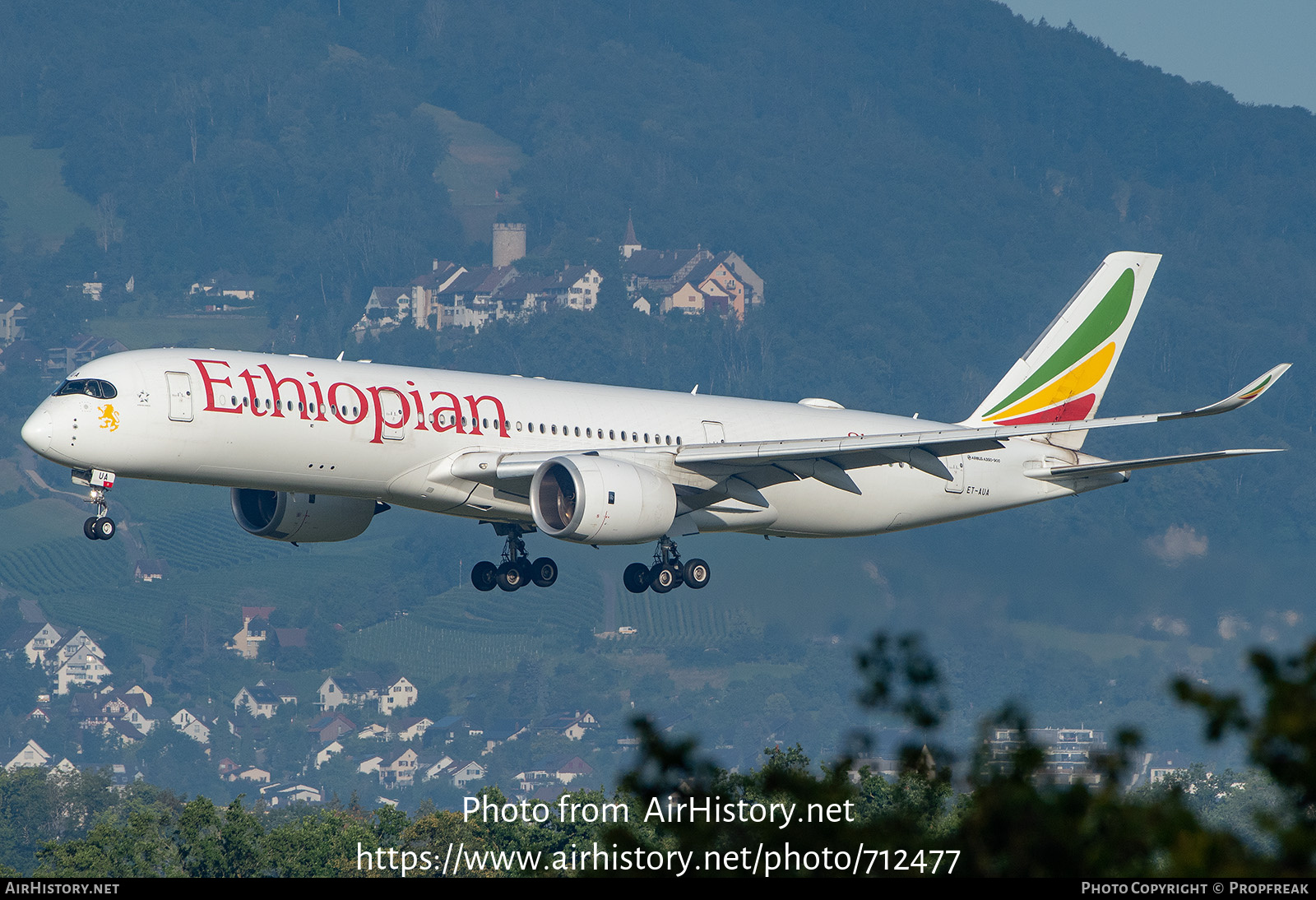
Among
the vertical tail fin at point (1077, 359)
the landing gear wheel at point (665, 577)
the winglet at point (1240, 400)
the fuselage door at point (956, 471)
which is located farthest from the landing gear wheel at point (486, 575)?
the winglet at point (1240, 400)

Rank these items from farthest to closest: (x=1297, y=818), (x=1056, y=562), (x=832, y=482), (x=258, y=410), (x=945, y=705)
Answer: (x=1056, y=562)
(x=832, y=482)
(x=258, y=410)
(x=945, y=705)
(x=1297, y=818)

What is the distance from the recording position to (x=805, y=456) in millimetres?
41688

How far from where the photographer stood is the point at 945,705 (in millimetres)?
18984

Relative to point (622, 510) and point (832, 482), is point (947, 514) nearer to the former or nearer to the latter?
point (832, 482)

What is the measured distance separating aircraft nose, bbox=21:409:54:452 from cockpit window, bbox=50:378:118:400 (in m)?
0.54

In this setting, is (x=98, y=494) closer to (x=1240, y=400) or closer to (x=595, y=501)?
(x=595, y=501)

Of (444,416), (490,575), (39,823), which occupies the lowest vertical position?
(39,823)

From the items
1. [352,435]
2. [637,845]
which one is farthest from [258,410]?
[637,845]

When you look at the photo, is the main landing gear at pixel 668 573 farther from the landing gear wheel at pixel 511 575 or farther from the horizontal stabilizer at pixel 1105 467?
the horizontal stabilizer at pixel 1105 467

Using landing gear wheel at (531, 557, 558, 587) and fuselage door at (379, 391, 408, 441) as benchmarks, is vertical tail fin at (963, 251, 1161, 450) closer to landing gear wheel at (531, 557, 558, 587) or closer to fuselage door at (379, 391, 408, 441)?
landing gear wheel at (531, 557, 558, 587)

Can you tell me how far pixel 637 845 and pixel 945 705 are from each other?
3895 millimetres

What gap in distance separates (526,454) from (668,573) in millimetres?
4684

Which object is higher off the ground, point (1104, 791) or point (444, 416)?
point (444, 416)

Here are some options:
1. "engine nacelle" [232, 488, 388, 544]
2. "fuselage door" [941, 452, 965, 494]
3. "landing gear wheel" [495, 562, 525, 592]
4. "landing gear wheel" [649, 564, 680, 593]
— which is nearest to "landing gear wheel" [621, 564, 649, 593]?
"landing gear wheel" [649, 564, 680, 593]
